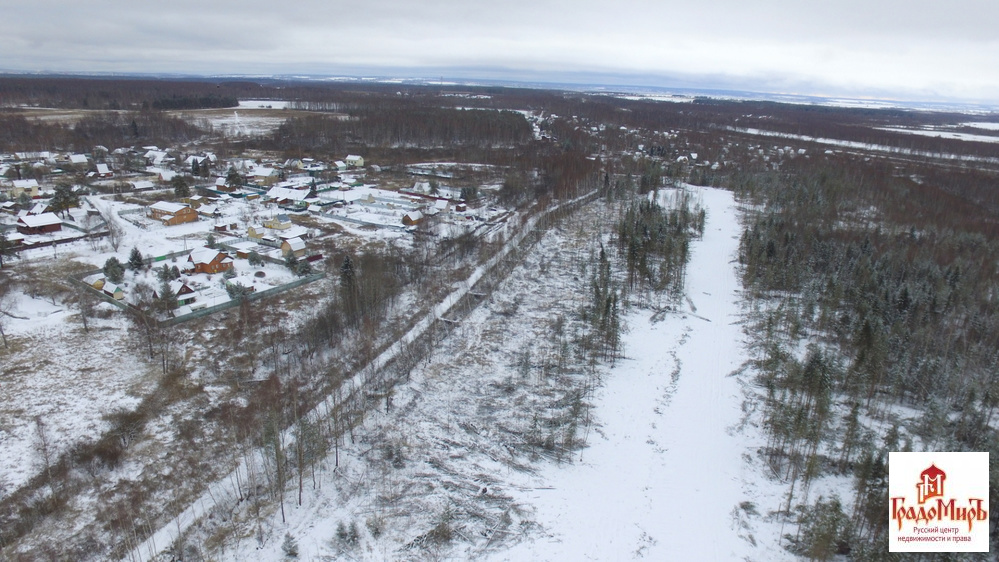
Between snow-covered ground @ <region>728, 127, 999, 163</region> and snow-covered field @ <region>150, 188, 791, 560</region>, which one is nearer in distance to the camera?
snow-covered field @ <region>150, 188, 791, 560</region>

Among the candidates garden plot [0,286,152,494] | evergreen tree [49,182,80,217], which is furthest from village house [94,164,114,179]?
garden plot [0,286,152,494]

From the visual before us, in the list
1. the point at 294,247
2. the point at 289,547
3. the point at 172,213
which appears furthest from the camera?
the point at 172,213

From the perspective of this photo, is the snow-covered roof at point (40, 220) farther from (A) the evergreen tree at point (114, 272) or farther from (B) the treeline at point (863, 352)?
(B) the treeline at point (863, 352)

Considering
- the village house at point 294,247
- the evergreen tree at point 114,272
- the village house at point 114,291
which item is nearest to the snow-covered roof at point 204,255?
the village house at point 294,247

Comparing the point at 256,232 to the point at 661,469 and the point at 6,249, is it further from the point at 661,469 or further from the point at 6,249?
the point at 661,469

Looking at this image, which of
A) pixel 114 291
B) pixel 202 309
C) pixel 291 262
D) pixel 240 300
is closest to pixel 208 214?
pixel 291 262

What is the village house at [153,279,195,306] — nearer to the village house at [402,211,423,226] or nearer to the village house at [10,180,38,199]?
the village house at [402,211,423,226]

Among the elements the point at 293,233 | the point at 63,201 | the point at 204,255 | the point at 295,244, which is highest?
the point at 63,201

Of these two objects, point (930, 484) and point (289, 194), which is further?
point (289, 194)
